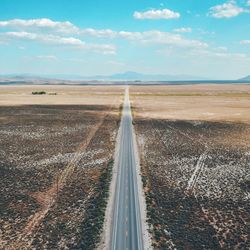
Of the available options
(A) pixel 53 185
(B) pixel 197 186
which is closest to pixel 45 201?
(A) pixel 53 185

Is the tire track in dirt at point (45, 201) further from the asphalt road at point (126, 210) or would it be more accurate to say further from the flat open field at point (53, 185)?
the asphalt road at point (126, 210)

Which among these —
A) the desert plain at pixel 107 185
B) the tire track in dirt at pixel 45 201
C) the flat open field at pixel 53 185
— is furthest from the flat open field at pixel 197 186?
the tire track in dirt at pixel 45 201

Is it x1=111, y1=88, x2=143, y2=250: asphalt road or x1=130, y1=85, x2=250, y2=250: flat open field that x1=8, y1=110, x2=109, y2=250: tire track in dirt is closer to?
x1=111, y1=88, x2=143, y2=250: asphalt road

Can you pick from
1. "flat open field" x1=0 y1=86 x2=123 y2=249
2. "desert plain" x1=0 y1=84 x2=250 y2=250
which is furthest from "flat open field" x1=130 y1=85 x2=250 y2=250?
"flat open field" x1=0 y1=86 x2=123 y2=249

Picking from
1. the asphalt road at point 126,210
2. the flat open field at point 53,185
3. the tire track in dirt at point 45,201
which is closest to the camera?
the asphalt road at point 126,210

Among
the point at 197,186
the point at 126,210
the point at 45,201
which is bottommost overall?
the point at 45,201

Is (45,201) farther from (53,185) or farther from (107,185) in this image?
(107,185)
